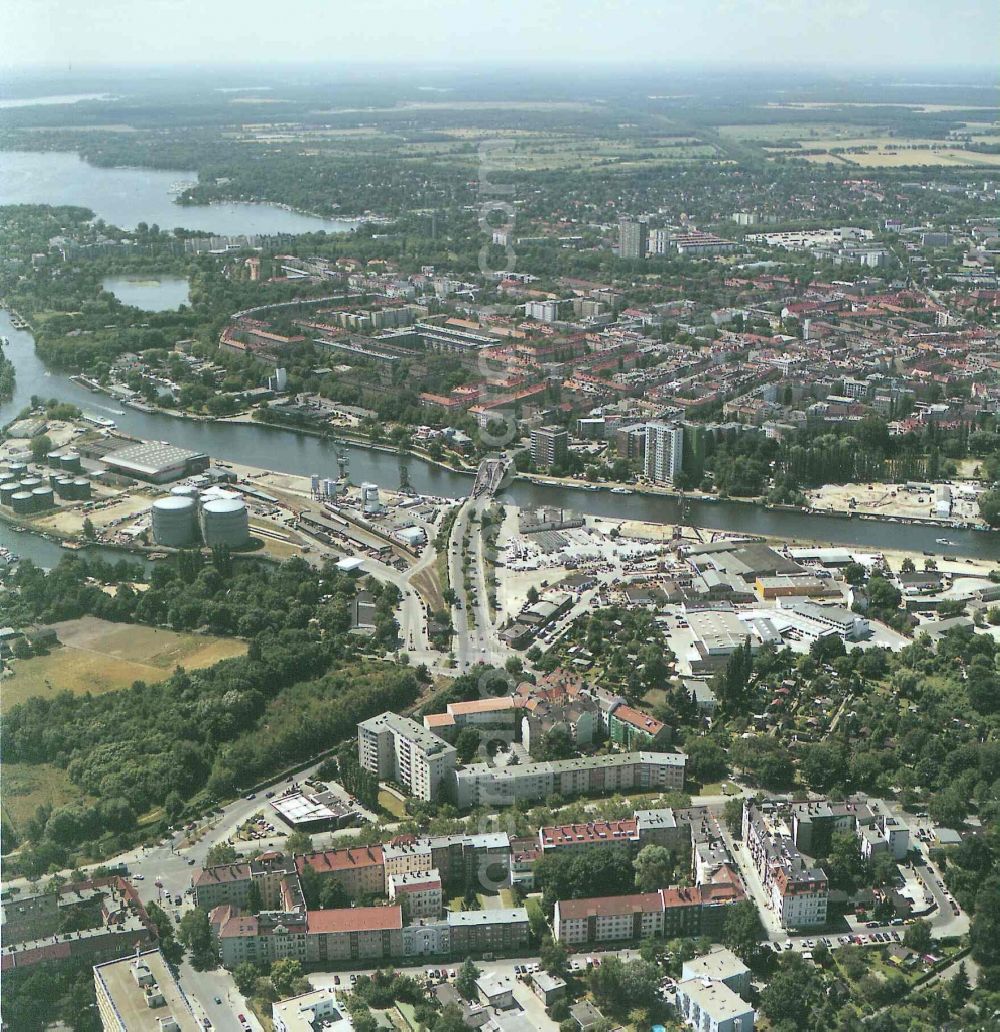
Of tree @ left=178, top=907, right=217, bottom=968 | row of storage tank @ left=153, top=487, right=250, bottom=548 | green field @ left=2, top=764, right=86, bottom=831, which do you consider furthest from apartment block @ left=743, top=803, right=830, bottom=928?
row of storage tank @ left=153, top=487, right=250, bottom=548

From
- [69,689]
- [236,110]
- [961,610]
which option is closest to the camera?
[69,689]

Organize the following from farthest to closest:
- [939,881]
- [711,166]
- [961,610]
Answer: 1. [711,166]
2. [961,610]
3. [939,881]

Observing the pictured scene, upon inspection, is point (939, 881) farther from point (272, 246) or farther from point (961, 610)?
point (272, 246)

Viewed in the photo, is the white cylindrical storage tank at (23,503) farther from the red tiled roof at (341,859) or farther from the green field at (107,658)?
the red tiled roof at (341,859)

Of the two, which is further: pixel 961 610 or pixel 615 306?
pixel 615 306

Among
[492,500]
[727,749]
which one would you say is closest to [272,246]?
[492,500]

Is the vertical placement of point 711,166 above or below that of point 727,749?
above

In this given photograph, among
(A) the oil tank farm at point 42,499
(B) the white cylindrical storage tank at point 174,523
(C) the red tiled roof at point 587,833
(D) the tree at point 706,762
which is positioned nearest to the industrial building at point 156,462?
(A) the oil tank farm at point 42,499
